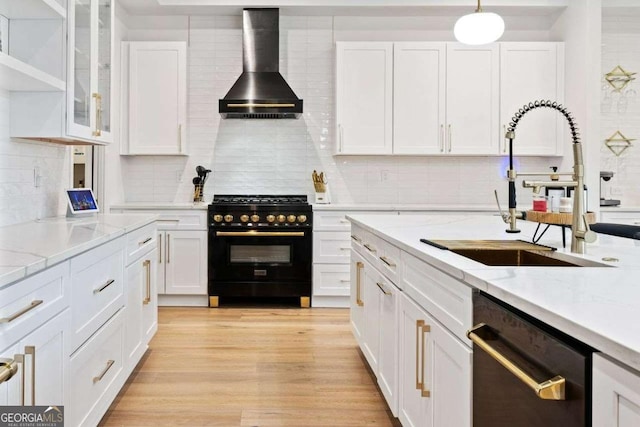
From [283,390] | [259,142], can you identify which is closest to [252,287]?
[259,142]

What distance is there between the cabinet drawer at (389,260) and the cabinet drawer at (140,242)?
51.1 inches

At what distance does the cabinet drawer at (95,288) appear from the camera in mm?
1771

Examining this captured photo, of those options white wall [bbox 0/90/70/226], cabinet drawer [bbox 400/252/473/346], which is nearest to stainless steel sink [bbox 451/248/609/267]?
cabinet drawer [bbox 400/252/473/346]

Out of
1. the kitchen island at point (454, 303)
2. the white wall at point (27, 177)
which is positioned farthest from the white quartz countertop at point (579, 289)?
the white wall at point (27, 177)

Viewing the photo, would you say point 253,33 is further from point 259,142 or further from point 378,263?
point 378,263

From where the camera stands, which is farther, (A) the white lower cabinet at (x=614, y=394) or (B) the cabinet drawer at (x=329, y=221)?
(B) the cabinet drawer at (x=329, y=221)

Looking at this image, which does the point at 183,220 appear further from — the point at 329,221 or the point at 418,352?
the point at 418,352

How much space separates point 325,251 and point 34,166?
2390mm

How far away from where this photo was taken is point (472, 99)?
14.9 ft

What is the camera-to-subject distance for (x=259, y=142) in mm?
4887

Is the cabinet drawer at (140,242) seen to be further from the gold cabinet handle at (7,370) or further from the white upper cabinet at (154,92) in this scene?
the white upper cabinet at (154,92)

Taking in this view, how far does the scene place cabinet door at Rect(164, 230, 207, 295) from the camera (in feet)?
14.3

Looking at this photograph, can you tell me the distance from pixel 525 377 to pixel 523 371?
0.09 ft

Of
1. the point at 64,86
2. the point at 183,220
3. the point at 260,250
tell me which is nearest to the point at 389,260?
the point at 64,86
